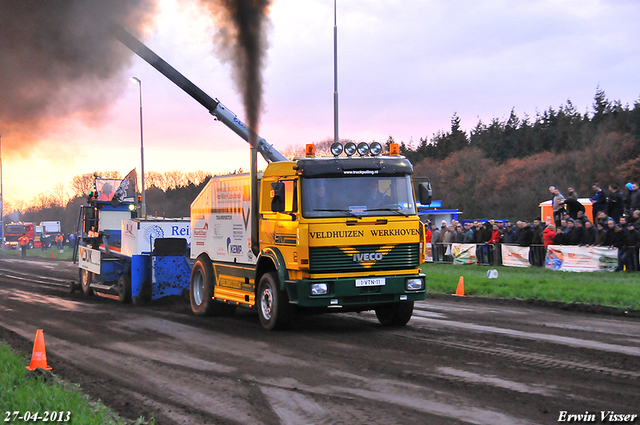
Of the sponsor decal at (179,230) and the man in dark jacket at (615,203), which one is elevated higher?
the man in dark jacket at (615,203)

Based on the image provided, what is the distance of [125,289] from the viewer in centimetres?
1739

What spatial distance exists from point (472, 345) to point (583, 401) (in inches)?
129

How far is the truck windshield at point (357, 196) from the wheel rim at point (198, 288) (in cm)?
446

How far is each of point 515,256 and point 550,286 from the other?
6059 mm

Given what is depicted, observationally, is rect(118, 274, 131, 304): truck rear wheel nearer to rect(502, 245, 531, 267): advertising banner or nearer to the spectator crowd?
the spectator crowd

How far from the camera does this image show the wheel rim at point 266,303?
11734 mm

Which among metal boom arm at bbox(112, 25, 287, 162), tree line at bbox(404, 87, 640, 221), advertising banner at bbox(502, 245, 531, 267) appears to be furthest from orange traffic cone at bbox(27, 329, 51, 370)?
tree line at bbox(404, 87, 640, 221)

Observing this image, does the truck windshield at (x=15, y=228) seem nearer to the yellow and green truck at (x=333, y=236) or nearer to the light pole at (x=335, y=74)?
the light pole at (x=335, y=74)

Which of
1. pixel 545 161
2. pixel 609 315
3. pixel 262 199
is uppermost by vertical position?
pixel 545 161

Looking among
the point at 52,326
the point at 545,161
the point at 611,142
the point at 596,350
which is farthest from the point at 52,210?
the point at 596,350

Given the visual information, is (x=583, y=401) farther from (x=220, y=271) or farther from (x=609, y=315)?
(x=220, y=271)

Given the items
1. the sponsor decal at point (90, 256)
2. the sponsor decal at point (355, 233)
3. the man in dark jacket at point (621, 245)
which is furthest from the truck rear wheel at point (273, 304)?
the man in dark jacket at point (621, 245)

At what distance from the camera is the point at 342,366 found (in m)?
8.44

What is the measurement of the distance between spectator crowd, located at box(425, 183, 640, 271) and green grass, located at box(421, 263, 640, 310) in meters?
0.86
